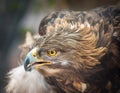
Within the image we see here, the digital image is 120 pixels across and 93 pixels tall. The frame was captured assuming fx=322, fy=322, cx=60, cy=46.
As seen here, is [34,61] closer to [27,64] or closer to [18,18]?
[27,64]

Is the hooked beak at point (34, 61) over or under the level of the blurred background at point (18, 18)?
under

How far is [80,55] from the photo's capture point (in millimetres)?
830

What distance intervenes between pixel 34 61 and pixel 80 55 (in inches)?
4.7

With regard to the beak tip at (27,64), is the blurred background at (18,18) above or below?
above

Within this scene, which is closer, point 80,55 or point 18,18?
point 80,55

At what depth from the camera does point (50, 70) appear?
84 cm

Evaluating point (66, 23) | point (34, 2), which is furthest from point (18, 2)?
point (66, 23)

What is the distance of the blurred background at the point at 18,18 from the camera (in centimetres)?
89

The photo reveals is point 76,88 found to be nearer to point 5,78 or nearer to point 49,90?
point 49,90

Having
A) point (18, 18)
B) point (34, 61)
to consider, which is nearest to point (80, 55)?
point (34, 61)

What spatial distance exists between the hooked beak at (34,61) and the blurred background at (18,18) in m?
0.08

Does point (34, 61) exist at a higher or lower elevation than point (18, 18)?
lower

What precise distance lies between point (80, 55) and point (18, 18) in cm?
27

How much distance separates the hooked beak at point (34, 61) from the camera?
0.82m
